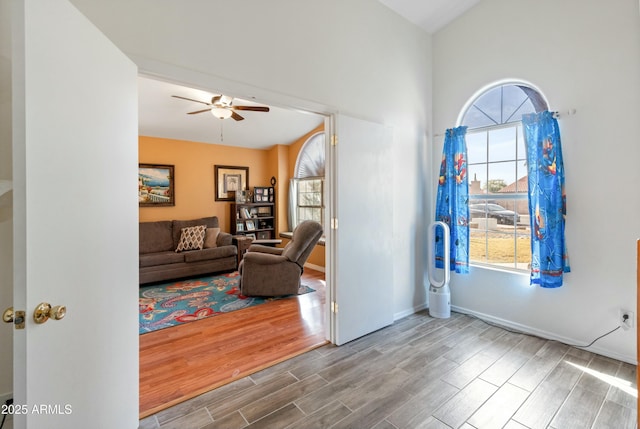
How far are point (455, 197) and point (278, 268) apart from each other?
2.37 m

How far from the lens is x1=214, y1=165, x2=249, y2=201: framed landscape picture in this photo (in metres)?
6.11

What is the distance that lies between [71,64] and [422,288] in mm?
3619

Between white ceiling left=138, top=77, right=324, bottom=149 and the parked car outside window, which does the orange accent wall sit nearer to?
white ceiling left=138, top=77, right=324, bottom=149

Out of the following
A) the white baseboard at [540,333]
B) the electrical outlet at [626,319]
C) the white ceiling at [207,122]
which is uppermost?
the white ceiling at [207,122]

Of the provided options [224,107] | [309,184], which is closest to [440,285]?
[224,107]

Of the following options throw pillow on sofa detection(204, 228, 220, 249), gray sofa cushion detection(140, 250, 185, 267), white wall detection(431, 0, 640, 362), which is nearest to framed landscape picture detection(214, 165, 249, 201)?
throw pillow on sofa detection(204, 228, 220, 249)

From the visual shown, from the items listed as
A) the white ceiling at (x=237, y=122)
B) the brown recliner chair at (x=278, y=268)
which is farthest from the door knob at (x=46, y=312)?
the brown recliner chair at (x=278, y=268)

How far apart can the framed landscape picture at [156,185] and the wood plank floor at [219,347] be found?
3.16 metres

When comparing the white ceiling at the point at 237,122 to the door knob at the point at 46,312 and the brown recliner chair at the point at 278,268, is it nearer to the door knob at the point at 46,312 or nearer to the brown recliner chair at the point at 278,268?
the brown recliner chair at the point at 278,268

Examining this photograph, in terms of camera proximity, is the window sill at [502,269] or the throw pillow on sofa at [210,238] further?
the throw pillow on sofa at [210,238]

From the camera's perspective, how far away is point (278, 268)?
3.85 metres

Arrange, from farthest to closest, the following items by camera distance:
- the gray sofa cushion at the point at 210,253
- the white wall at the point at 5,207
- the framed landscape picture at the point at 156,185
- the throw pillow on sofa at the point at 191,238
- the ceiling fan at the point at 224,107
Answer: the framed landscape picture at the point at 156,185
the throw pillow on sofa at the point at 191,238
the gray sofa cushion at the point at 210,253
the ceiling fan at the point at 224,107
the white wall at the point at 5,207

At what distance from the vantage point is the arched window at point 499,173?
9.58ft

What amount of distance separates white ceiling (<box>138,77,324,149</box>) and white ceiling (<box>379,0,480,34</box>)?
5.84ft
